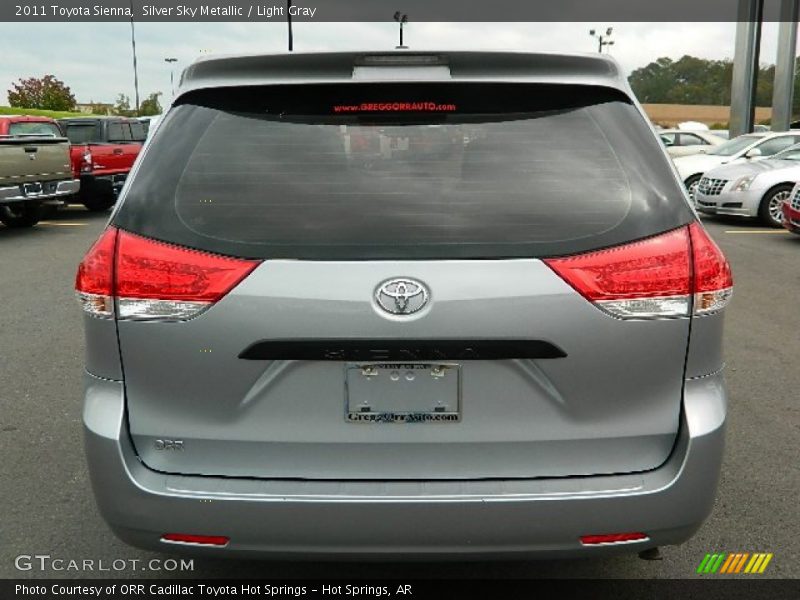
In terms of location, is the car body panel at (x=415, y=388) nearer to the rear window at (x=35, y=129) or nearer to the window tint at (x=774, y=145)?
the rear window at (x=35, y=129)

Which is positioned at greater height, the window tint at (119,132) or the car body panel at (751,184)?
the window tint at (119,132)

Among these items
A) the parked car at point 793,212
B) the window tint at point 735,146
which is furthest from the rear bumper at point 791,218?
the window tint at point 735,146

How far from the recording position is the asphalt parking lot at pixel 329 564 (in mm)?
2969

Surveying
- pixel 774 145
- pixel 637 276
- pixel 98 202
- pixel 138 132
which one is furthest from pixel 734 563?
pixel 138 132

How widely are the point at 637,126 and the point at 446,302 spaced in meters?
0.80

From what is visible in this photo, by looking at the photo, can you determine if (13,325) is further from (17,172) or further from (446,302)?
(17,172)

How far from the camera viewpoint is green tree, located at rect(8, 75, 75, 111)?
77188 mm

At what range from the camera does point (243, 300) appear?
2.13 meters

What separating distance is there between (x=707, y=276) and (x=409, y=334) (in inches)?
33.6

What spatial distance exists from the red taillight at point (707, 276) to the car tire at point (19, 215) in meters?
13.7

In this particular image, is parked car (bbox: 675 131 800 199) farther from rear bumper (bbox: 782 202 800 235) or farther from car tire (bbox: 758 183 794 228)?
rear bumper (bbox: 782 202 800 235)

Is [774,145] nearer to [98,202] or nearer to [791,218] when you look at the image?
[791,218]

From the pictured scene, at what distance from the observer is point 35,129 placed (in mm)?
14430

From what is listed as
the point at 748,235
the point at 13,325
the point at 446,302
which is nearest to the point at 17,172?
the point at 13,325
